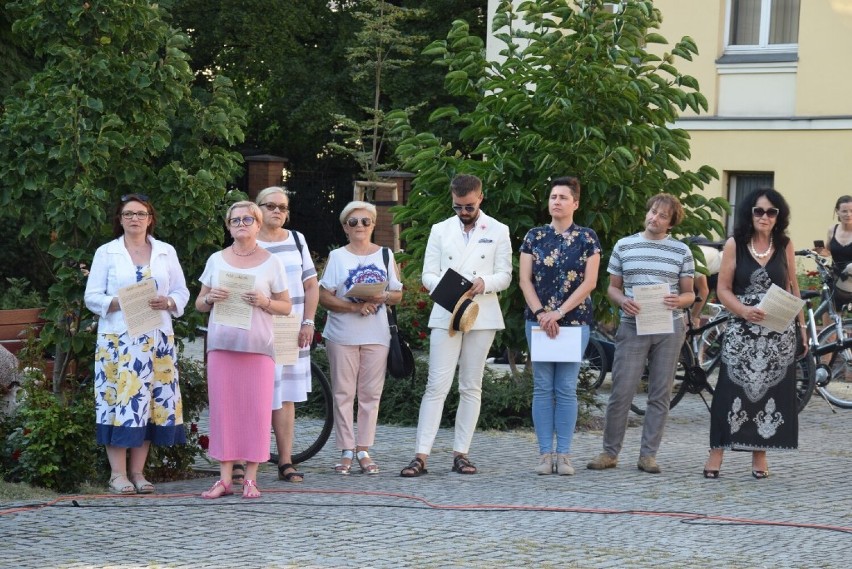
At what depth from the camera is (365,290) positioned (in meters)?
9.21

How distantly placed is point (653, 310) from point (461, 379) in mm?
1318

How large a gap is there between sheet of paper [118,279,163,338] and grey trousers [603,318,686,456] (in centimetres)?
317

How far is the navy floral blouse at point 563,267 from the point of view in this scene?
941 centimetres

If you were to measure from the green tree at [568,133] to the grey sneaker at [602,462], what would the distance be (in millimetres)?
2193

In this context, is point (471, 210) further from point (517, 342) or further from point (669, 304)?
point (517, 342)

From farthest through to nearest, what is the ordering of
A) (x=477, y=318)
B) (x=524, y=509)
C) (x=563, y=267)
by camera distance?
(x=563, y=267), (x=477, y=318), (x=524, y=509)

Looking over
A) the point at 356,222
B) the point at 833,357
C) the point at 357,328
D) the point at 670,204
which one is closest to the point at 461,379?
the point at 357,328

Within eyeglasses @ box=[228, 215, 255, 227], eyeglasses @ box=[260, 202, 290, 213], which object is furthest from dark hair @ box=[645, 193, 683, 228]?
eyeglasses @ box=[228, 215, 255, 227]

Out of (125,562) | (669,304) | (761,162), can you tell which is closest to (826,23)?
(761,162)

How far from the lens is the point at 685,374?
12328mm

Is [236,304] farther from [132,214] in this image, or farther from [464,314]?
[464,314]

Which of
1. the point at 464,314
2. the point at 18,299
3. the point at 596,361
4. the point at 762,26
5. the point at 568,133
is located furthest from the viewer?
the point at 762,26

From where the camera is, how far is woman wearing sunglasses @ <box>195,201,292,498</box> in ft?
27.3

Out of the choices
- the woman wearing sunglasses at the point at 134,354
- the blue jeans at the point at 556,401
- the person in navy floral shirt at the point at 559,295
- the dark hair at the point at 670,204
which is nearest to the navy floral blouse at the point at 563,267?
the person in navy floral shirt at the point at 559,295
